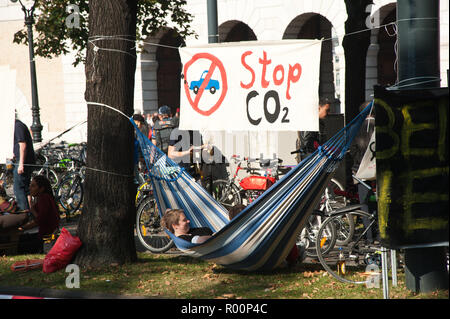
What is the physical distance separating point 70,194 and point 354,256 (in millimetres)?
6723

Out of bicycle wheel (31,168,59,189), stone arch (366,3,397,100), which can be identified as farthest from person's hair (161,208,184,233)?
stone arch (366,3,397,100)

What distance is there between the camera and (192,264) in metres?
8.10

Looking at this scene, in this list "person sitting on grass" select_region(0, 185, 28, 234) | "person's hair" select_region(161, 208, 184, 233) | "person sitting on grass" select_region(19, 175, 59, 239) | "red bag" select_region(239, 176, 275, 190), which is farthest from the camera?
"red bag" select_region(239, 176, 275, 190)

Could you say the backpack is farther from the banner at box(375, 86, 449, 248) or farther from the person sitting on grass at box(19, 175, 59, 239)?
the banner at box(375, 86, 449, 248)

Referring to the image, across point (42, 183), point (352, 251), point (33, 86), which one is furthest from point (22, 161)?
point (33, 86)

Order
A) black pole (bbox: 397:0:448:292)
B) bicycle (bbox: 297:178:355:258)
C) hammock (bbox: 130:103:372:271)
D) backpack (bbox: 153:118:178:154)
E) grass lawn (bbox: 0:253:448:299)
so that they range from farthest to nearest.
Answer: backpack (bbox: 153:118:178:154) → bicycle (bbox: 297:178:355:258) → hammock (bbox: 130:103:372:271) → grass lawn (bbox: 0:253:448:299) → black pole (bbox: 397:0:448:292)

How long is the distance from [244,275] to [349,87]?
6035 millimetres

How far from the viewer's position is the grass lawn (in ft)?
21.2

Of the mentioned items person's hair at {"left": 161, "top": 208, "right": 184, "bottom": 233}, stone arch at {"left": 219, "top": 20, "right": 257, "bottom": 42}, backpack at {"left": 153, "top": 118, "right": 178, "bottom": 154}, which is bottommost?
person's hair at {"left": 161, "top": 208, "right": 184, "bottom": 233}

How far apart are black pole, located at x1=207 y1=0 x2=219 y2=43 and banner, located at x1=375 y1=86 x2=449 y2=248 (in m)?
4.87

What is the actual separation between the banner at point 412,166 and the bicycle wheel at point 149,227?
4.09m

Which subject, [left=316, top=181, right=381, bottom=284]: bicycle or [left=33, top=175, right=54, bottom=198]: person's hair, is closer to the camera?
[left=316, top=181, right=381, bottom=284]: bicycle

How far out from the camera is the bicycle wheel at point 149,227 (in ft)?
30.6

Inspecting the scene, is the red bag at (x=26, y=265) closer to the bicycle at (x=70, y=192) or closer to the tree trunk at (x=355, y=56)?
the bicycle at (x=70, y=192)
